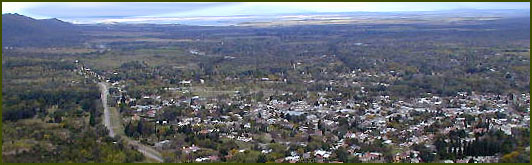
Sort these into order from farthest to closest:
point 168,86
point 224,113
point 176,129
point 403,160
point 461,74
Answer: point 461,74 → point 168,86 → point 224,113 → point 176,129 → point 403,160

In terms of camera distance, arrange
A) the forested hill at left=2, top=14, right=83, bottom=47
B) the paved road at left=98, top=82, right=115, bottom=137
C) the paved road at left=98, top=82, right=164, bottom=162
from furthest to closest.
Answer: the forested hill at left=2, top=14, right=83, bottom=47, the paved road at left=98, top=82, right=115, bottom=137, the paved road at left=98, top=82, right=164, bottom=162

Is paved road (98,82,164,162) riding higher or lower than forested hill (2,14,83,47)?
lower

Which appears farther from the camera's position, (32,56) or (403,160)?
(32,56)

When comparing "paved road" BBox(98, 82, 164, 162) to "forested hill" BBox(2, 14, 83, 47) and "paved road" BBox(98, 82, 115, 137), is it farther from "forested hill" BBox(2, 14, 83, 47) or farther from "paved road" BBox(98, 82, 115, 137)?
"forested hill" BBox(2, 14, 83, 47)

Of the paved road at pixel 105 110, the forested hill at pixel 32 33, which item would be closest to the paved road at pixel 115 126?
the paved road at pixel 105 110

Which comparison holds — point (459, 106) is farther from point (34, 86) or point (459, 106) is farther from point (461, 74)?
point (34, 86)

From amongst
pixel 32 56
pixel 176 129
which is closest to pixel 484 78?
pixel 176 129

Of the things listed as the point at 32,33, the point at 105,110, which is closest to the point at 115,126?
the point at 105,110

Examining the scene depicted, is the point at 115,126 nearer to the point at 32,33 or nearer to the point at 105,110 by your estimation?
the point at 105,110

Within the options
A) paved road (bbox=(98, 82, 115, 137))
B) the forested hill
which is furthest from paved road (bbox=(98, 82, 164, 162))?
the forested hill
